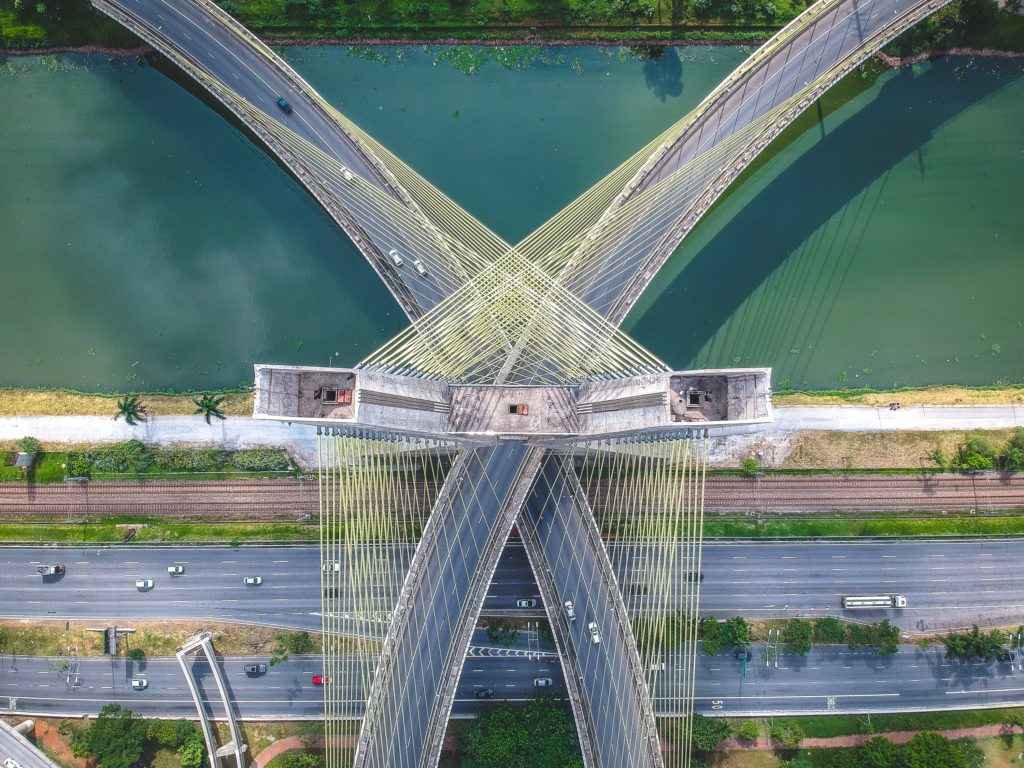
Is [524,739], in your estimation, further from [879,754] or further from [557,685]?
[879,754]

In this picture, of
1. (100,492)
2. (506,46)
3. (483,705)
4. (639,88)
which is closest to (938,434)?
(639,88)

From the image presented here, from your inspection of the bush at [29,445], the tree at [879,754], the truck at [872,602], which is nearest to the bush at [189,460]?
the bush at [29,445]

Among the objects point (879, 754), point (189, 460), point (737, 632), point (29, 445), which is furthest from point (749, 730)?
point (29, 445)

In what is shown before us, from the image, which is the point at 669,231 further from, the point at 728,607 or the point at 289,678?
the point at 289,678

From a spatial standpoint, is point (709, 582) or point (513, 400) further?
point (709, 582)

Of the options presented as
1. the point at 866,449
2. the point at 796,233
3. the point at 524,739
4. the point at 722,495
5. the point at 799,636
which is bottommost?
the point at 524,739

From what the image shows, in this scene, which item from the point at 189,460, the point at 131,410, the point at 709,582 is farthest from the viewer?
the point at 189,460

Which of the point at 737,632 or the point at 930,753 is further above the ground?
the point at 737,632
